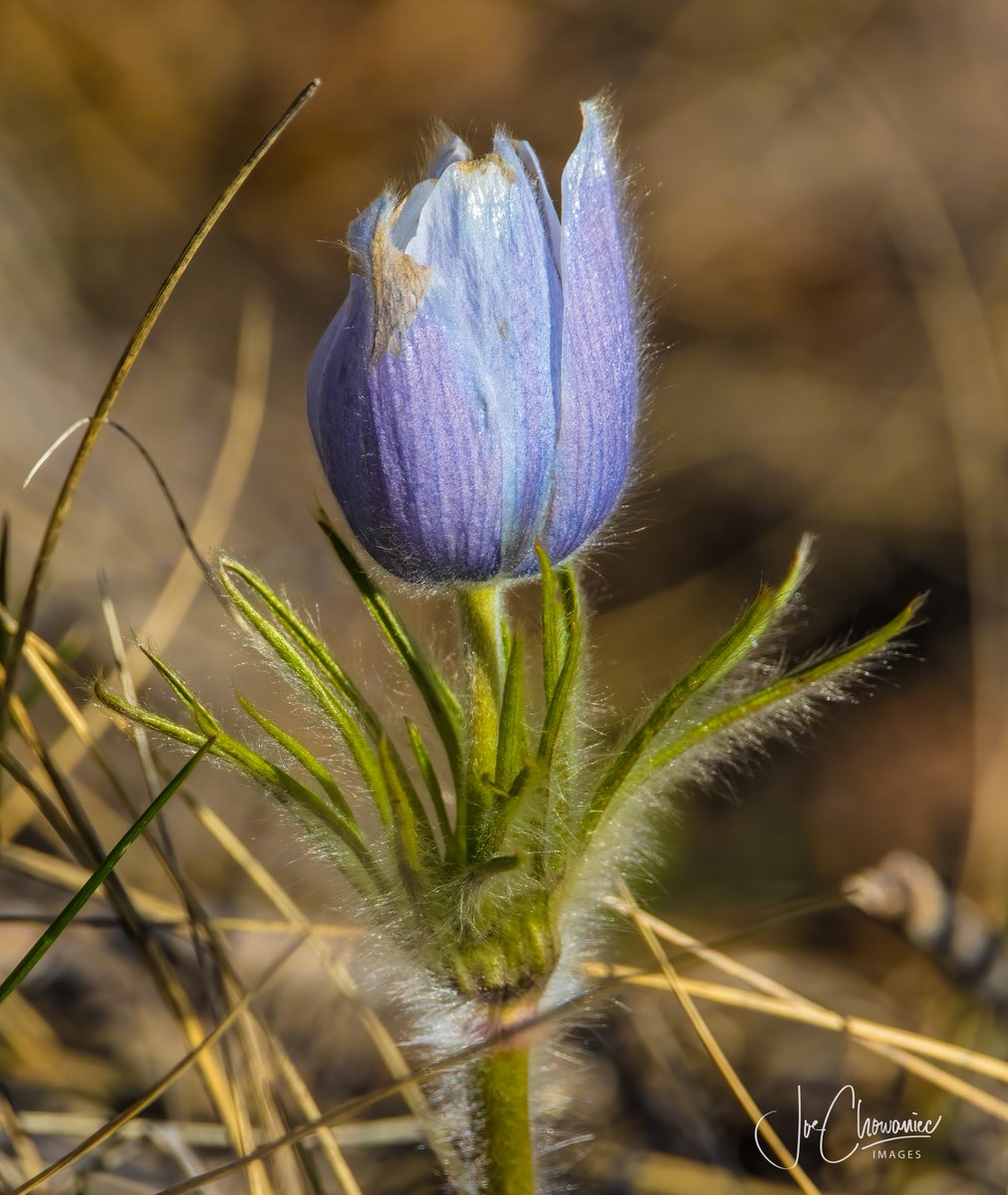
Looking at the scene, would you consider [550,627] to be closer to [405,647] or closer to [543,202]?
[405,647]

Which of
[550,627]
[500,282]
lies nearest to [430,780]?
[550,627]

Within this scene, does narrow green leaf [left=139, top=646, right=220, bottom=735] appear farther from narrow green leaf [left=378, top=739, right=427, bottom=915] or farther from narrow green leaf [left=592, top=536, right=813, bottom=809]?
narrow green leaf [left=592, top=536, right=813, bottom=809]

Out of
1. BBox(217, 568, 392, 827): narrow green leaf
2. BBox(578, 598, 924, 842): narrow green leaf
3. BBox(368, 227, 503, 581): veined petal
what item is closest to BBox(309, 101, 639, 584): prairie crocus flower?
BBox(368, 227, 503, 581): veined petal

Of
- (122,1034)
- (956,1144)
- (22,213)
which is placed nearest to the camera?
(956,1144)

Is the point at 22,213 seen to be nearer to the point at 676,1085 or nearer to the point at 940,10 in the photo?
the point at 940,10

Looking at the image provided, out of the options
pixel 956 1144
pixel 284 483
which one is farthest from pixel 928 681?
pixel 284 483

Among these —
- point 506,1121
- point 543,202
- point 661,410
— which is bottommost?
point 506,1121
